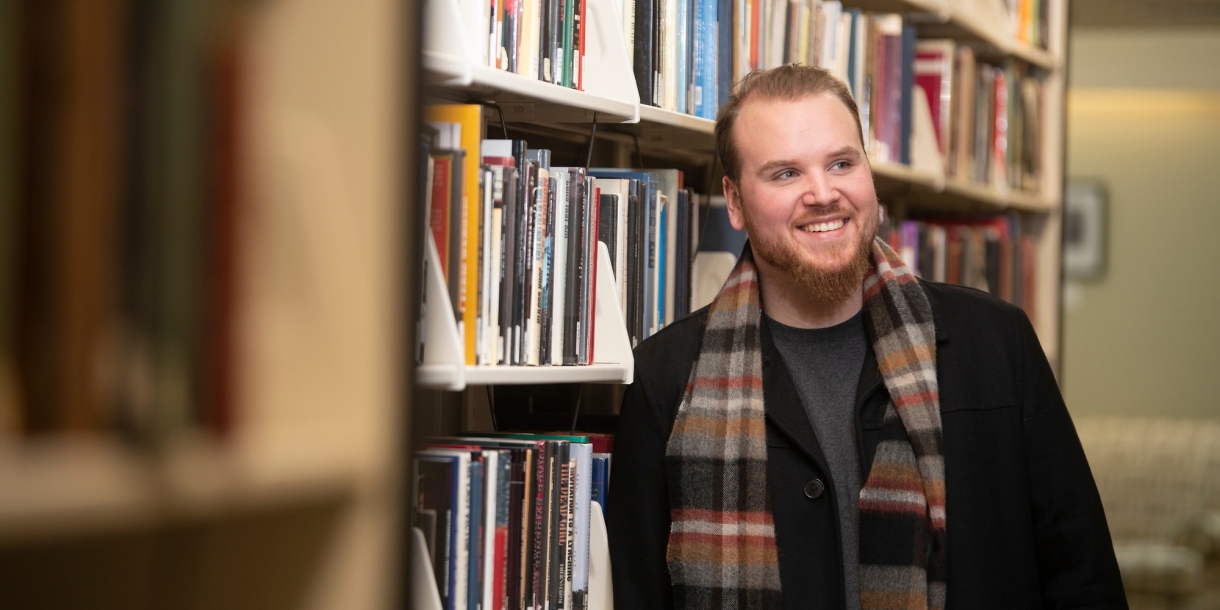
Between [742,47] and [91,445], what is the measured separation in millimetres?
1705

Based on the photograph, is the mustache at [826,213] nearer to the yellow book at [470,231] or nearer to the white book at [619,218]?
the white book at [619,218]

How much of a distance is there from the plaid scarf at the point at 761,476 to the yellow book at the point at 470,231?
0.42 m

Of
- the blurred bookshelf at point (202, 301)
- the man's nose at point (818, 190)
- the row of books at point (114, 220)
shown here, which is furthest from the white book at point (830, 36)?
the row of books at point (114, 220)

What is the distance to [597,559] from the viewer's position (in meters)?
1.59

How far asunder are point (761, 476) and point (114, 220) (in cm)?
119

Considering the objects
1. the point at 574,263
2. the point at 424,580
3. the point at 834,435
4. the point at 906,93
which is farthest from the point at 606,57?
the point at 906,93

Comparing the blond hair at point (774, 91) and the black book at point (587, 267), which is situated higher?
the blond hair at point (774, 91)

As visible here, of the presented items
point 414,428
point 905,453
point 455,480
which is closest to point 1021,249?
point 905,453

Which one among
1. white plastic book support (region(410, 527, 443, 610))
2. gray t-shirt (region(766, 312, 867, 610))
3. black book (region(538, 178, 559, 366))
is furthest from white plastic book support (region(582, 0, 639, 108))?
white plastic book support (region(410, 527, 443, 610))

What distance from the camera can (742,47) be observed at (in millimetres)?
2057

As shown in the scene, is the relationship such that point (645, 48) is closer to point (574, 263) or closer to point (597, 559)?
point (574, 263)

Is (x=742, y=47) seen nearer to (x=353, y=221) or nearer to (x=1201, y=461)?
(x=353, y=221)

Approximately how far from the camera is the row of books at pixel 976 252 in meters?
3.02

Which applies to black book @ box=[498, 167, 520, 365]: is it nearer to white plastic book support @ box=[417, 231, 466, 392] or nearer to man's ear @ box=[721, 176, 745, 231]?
white plastic book support @ box=[417, 231, 466, 392]
